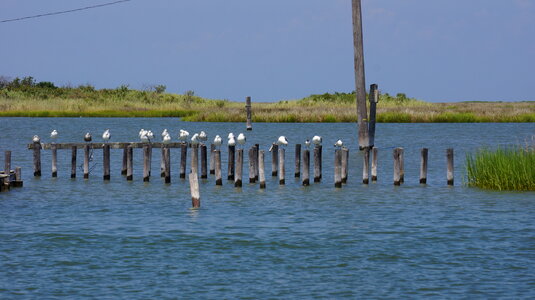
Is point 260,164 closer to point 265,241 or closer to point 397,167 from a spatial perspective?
point 397,167

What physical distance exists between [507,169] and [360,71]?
40.1 ft

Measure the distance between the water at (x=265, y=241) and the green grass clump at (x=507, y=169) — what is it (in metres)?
0.47

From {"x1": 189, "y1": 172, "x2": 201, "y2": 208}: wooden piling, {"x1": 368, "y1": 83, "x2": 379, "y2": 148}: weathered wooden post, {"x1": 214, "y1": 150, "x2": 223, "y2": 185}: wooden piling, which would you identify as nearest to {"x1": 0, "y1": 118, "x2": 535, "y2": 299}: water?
{"x1": 189, "y1": 172, "x2": 201, "y2": 208}: wooden piling

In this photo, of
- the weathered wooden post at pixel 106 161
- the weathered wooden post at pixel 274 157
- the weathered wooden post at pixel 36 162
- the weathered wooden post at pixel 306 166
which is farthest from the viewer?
the weathered wooden post at pixel 36 162

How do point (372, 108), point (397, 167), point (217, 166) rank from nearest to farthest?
point (397, 167), point (217, 166), point (372, 108)

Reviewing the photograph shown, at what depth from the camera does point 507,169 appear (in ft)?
78.6

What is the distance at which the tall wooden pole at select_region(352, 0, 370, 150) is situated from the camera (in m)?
35.1

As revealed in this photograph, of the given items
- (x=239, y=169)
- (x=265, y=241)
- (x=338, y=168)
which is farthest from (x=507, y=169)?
(x=265, y=241)

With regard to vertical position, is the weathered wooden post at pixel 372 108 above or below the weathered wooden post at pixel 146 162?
above

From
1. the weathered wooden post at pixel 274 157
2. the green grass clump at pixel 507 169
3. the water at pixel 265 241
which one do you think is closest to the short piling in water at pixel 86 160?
the water at pixel 265 241

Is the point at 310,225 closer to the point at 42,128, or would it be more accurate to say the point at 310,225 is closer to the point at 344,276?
the point at 344,276

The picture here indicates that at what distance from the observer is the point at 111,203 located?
22844 mm

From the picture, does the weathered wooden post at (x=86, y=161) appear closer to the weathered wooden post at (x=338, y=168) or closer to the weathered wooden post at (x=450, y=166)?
the weathered wooden post at (x=338, y=168)

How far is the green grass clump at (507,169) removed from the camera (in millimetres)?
23500
